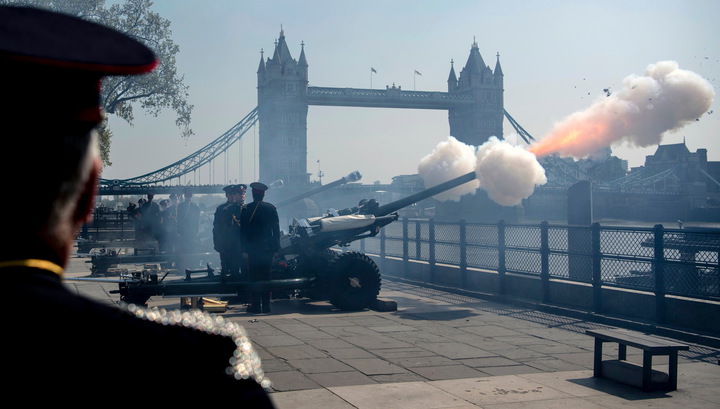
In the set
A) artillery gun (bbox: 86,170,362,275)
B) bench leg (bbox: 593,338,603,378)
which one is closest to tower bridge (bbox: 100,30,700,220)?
artillery gun (bbox: 86,170,362,275)

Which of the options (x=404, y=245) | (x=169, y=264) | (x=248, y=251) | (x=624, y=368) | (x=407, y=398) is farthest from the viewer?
(x=169, y=264)

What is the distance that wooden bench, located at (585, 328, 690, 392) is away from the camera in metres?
6.53

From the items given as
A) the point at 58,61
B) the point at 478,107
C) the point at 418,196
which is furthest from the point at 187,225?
the point at 478,107

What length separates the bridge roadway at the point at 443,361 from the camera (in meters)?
6.22

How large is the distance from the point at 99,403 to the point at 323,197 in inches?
2581

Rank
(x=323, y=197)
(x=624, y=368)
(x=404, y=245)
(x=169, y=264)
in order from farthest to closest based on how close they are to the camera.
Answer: (x=323, y=197) < (x=169, y=264) < (x=404, y=245) < (x=624, y=368)

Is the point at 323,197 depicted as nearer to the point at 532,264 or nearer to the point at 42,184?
the point at 532,264

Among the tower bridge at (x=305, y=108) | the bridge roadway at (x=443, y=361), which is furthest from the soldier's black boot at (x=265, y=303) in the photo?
the tower bridge at (x=305, y=108)

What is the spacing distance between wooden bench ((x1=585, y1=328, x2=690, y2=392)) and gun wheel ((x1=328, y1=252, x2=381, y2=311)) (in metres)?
4.71

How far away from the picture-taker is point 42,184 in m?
1.08

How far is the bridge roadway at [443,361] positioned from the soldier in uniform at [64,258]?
4.95m

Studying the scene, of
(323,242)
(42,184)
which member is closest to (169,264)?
(323,242)

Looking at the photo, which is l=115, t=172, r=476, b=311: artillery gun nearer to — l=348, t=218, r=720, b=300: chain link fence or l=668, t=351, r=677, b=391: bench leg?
l=348, t=218, r=720, b=300: chain link fence

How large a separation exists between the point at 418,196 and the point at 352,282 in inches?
112
